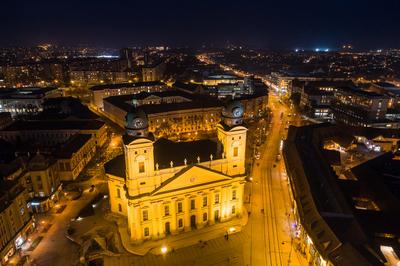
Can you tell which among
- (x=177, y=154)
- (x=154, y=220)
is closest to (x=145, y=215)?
(x=154, y=220)

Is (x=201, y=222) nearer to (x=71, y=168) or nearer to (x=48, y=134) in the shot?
(x=71, y=168)

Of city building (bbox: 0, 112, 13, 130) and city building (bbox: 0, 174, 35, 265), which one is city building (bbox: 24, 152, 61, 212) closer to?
city building (bbox: 0, 174, 35, 265)

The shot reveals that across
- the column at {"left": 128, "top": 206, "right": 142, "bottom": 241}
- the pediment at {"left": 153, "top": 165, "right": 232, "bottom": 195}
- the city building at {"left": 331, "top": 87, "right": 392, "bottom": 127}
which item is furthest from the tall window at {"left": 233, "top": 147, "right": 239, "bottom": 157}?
the city building at {"left": 331, "top": 87, "right": 392, "bottom": 127}

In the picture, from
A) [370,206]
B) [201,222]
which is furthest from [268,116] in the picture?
[201,222]

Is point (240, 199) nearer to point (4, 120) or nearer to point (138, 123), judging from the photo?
point (138, 123)

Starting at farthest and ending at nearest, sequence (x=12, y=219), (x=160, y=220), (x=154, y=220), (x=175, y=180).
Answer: (x=160, y=220) → (x=154, y=220) → (x=175, y=180) → (x=12, y=219)
